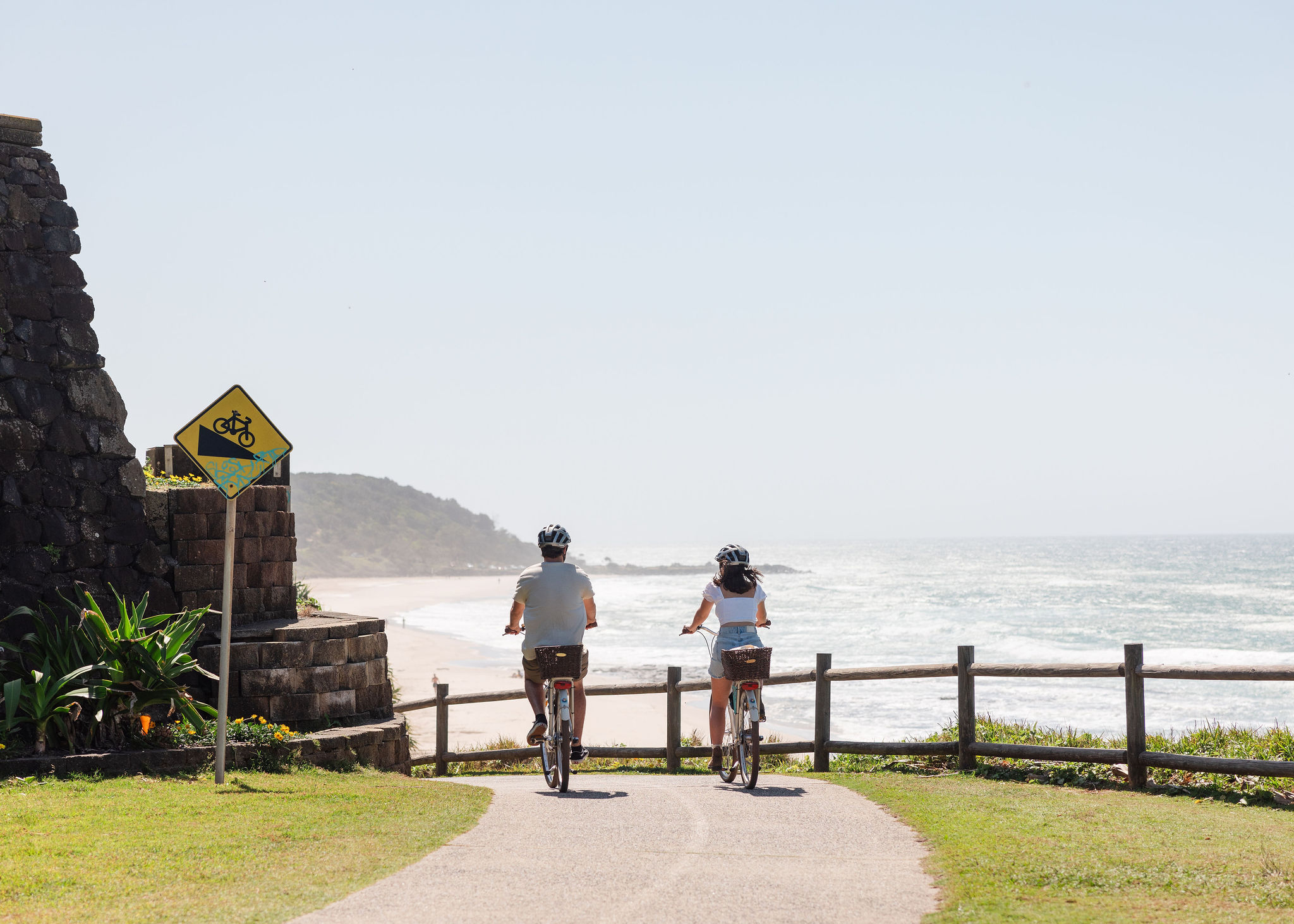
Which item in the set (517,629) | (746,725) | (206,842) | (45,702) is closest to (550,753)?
(517,629)

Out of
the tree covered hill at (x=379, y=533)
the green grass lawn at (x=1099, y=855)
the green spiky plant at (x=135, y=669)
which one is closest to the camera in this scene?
the green grass lawn at (x=1099, y=855)

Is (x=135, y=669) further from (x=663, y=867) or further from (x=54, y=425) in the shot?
(x=663, y=867)

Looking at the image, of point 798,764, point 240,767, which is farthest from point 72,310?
point 798,764

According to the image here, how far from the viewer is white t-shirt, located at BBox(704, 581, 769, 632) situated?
9.06m

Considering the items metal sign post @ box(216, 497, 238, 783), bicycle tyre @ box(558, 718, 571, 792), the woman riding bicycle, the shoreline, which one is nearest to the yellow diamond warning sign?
metal sign post @ box(216, 497, 238, 783)

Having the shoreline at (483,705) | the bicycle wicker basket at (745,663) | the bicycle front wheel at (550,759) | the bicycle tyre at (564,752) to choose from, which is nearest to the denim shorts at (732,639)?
the bicycle wicker basket at (745,663)

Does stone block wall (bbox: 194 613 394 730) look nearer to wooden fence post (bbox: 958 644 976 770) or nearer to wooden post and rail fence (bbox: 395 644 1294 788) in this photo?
wooden post and rail fence (bbox: 395 644 1294 788)

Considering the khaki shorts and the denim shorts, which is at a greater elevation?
the denim shorts

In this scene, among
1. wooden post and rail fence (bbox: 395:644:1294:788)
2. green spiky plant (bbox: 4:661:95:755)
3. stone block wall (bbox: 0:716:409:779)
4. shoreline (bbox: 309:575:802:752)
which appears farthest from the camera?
shoreline (bbox: 309:575:802:752)

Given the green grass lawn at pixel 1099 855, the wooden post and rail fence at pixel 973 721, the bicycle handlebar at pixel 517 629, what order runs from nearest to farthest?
1. the green grass lawn at pixel 1099 855
2. the bicycle handlebar at pixel 517 629
3. the wooden post and rail fence at pixel 973 721

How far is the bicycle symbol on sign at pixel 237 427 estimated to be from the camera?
30.8 feet

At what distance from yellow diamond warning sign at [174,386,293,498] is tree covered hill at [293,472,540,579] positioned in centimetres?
13216

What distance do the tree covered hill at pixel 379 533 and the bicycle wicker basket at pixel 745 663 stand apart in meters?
134

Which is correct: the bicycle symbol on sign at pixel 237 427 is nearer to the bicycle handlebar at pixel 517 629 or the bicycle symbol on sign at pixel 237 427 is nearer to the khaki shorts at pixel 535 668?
the bicycle handlebar at pixel 517 629
